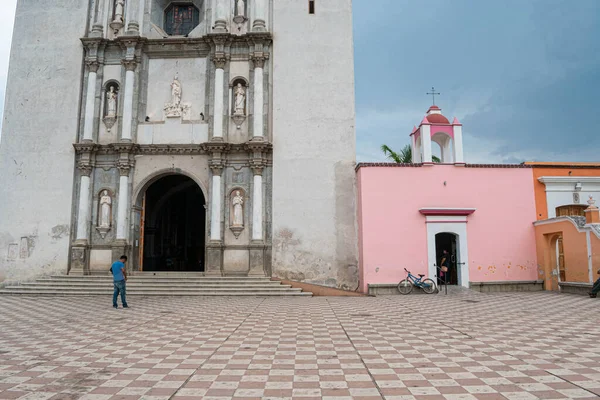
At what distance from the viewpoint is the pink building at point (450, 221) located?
49.8 ft

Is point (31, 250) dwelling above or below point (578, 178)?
below

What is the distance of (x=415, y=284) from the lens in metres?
14.7

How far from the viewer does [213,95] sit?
1700 cm

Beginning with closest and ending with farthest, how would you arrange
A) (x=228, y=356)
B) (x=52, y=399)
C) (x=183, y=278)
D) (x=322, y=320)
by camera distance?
1. (x=52, y=399)
2. (x=228, y=356)
3. (x=322, y=320)
4. (x=183, y=278)

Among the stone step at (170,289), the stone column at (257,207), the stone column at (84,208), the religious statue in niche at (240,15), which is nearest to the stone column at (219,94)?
the religious statue in niche at (240,15)

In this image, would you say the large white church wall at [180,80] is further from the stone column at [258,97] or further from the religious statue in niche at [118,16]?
the stone column at [258,97]

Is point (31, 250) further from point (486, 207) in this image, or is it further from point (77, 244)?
point (486, 207)

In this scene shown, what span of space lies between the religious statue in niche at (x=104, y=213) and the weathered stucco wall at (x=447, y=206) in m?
9.15

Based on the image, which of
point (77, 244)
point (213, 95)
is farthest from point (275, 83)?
point (77, 244)

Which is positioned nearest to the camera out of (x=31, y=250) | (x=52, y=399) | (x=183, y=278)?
(x=52, y=399)

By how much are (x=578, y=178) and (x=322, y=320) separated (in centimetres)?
1231

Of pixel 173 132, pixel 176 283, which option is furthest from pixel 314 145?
pixel 176 283

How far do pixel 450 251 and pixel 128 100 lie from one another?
1331 cm

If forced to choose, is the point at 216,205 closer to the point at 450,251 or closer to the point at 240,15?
the point at 240,15
